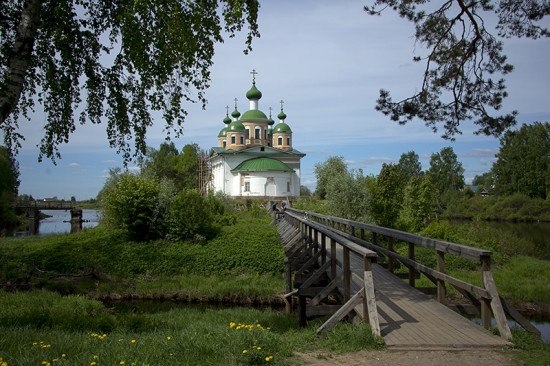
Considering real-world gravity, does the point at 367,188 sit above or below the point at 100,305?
above

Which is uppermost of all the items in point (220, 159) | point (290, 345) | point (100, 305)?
point (220, 159)

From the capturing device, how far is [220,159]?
216ft

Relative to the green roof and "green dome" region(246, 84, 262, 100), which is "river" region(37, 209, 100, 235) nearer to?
the green roof

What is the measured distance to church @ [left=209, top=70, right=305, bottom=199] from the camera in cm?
5794

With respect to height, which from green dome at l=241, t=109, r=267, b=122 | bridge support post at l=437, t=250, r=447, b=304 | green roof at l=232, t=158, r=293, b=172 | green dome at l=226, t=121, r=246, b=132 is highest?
green dome at l=241, t=109, r=267, b=122

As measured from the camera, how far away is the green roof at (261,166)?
58.0 m

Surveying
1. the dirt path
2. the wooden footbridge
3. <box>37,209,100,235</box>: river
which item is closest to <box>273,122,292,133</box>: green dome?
<box>37,209,100,235</box>: river

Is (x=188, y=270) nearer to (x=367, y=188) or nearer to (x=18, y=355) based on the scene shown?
(x=367, y=188)

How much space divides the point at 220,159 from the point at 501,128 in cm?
5855

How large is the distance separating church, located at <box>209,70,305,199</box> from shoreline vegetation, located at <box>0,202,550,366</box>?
102 ft

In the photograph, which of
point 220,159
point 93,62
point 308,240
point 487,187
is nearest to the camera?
point 93,62

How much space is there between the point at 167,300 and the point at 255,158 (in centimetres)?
4585

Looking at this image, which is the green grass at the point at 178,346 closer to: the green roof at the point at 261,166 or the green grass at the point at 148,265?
Answer: the green grass at the point at 148,265

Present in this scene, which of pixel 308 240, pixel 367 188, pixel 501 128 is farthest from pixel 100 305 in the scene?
pixel 367 188
